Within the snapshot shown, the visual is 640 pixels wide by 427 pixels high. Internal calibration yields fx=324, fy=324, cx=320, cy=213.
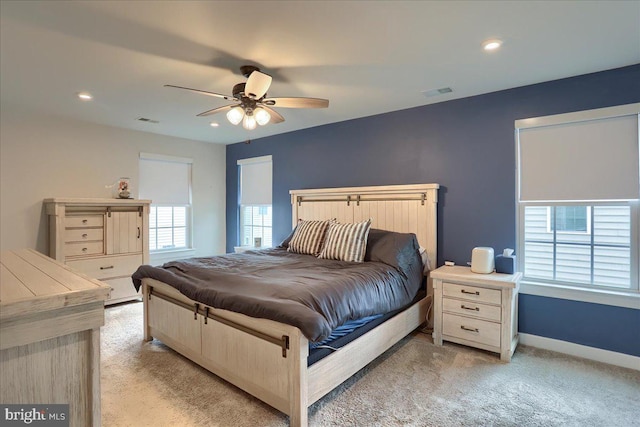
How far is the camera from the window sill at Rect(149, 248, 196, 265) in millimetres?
4969

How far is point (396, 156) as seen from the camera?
3.90 m

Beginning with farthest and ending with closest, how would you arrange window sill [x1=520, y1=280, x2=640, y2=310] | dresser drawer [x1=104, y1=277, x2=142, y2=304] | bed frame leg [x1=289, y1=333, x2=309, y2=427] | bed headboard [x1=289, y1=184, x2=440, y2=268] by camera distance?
dresser drawer [x1=104, y1=277, x2=142, y2=304], bed headboard [x1=289, y1=184, x2=440, y2=268], window sill [x1=520, y1=280, x2=640, y2=310], bed frame leg [x1=289, y1=333, x2=309, y2=427]

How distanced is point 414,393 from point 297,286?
111 centimetres

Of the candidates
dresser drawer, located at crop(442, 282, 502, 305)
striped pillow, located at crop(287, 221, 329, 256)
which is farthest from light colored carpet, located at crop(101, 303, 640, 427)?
striped pillow, located at crop(287, 221, 329, 256)

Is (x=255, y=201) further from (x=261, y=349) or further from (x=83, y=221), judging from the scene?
(x=261, y=349)

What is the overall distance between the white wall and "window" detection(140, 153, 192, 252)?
0.15 meters

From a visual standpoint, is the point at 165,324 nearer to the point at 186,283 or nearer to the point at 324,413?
the point at 186,283

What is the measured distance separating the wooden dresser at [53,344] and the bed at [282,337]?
110 cm

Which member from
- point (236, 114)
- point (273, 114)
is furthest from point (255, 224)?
point (236, 114)

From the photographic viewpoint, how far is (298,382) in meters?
1.83

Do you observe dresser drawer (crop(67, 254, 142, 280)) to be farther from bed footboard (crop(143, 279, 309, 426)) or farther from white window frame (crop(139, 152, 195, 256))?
bed footboard (crop(143, 279, 309, 426))

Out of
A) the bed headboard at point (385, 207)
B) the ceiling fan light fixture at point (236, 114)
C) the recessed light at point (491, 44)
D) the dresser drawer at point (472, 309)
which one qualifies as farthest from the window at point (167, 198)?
the recessed light at point (491, 44)

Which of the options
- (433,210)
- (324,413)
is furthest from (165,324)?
(433,210)

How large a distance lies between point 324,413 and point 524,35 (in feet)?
9.13
